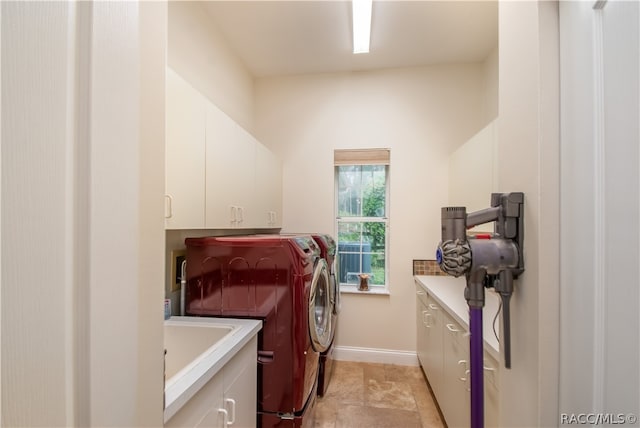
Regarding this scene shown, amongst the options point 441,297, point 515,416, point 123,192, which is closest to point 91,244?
point 123,192

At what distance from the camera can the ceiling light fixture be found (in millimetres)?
1953

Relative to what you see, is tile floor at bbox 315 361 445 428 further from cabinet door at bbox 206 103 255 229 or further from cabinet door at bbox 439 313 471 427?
cabinet door at bbox 206 103 255 229

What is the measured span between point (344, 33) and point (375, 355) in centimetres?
310

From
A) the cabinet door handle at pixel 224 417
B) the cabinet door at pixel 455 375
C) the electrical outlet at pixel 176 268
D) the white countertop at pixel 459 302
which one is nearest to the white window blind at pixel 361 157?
the white countertop at pixel 459 302

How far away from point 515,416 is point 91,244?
37.8 inches

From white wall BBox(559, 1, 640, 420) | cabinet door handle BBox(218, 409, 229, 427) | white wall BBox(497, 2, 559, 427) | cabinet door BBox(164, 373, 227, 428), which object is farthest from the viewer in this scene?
cabinet door handle BBox(218, 409, 229, 427)

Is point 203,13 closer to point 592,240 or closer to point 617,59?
point 617,59

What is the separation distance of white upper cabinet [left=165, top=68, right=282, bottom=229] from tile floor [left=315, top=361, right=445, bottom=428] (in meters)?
1.57

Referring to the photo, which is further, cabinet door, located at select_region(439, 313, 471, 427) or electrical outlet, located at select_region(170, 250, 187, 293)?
electrical outlet, located at select_region(170, 250, 187, 293)

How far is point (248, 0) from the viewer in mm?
2076

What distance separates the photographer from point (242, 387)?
1379mm

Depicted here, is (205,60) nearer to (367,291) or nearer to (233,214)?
(233,214)

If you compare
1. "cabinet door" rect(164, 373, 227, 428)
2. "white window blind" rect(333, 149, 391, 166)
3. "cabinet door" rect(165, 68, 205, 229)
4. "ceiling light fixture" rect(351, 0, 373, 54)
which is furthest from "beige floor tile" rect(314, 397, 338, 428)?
"ceiling light fixture" rect(351, 0, 373, 54)

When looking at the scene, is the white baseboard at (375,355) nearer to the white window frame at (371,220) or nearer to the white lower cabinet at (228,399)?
the white window frame at (371,220)
